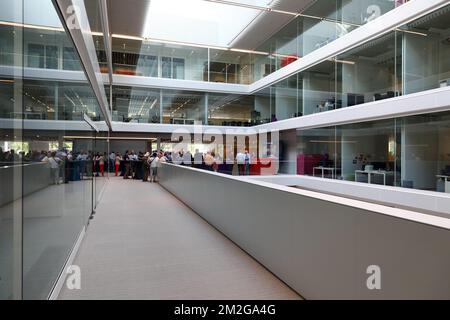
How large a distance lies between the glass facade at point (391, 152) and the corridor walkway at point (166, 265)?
293 inches

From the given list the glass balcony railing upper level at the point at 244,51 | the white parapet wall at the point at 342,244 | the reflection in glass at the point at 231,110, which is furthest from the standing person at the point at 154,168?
the white parapet wall at the point at 342,244

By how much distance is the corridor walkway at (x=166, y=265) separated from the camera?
3.07m

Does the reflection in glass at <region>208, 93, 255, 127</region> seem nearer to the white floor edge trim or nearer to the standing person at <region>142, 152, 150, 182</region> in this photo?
the standing person at <region>142, 152, 150, 182</region>

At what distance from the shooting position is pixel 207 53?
23875mm

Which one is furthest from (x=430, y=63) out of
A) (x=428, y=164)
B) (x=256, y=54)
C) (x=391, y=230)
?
(x=256, y=54)

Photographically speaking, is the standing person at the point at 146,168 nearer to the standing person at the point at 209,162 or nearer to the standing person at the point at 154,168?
the standing person at the point at 154,168

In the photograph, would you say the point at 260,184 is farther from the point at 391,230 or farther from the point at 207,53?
the point at 207,53

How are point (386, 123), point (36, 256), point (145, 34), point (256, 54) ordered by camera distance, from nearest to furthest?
point (36, 256)
point (386, 123)
point (145, 34)
point (256, 54)

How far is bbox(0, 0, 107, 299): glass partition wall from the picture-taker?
1.77 m

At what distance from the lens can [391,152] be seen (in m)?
10.9

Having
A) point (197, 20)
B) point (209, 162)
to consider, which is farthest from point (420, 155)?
point (197, 20)

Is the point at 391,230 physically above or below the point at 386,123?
below

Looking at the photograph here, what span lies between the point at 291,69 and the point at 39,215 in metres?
17.1
